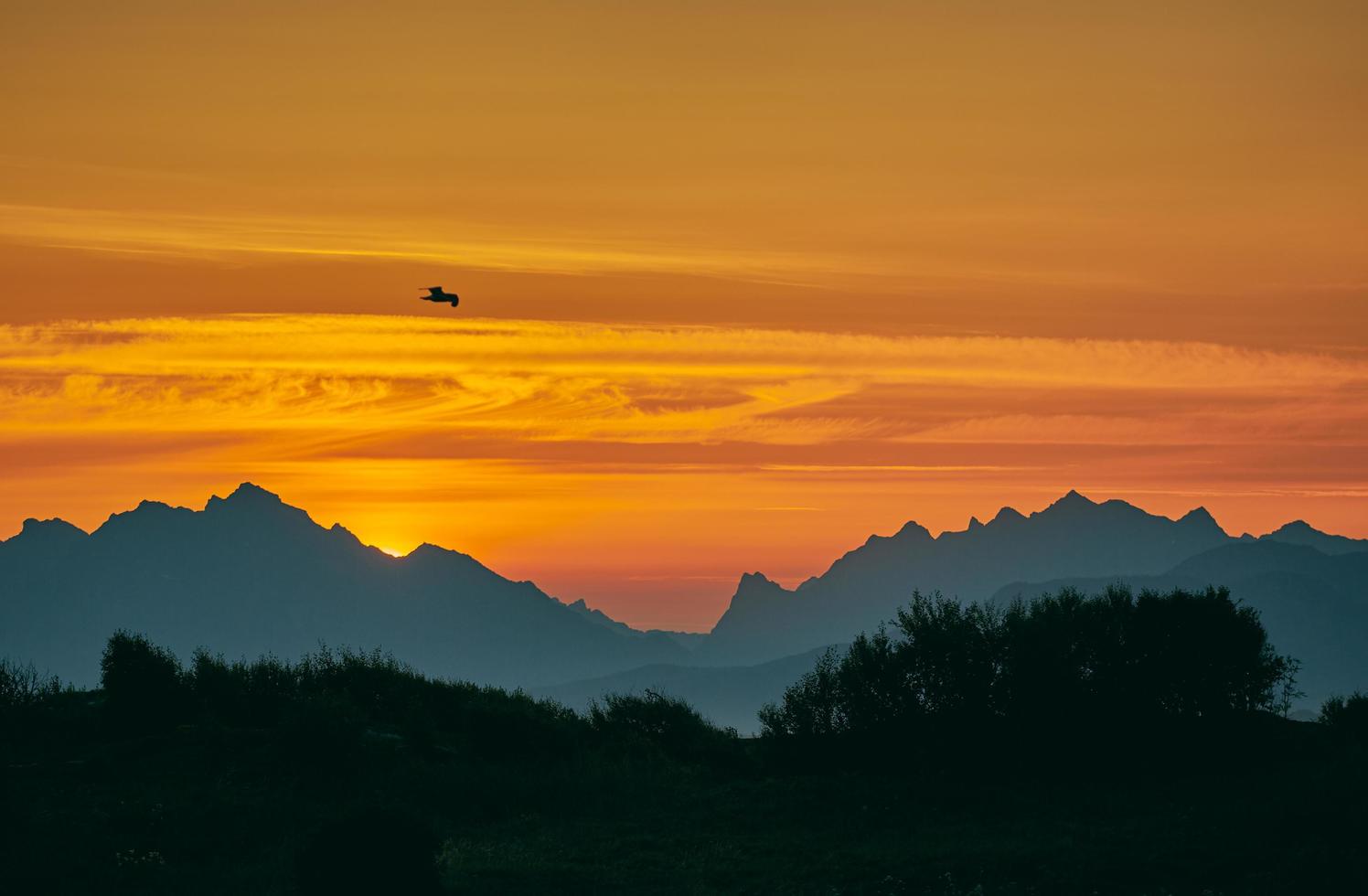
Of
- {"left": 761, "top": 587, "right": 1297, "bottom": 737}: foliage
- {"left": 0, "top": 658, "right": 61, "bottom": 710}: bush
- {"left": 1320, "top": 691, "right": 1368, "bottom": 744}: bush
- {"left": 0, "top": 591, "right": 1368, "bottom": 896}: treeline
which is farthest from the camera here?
{"left": 0, "top": 658, "right": 61, "bottom": 710}: bush

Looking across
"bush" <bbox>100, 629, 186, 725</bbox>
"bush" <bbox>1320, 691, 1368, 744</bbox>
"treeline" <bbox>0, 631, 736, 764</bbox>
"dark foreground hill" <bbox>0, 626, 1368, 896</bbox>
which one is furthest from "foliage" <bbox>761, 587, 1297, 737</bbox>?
"bush" <bbox>100, 629, 186, 725</bbox>

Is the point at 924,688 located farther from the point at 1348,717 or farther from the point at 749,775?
the point at 1348,717

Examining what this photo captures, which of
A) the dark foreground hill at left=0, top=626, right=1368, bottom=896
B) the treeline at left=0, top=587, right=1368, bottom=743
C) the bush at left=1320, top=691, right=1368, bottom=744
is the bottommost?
the dark foreground hill at left=0, top=626, right=1368, bottom=896

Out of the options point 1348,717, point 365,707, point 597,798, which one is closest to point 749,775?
point 597,798

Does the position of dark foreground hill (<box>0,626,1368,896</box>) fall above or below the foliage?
below

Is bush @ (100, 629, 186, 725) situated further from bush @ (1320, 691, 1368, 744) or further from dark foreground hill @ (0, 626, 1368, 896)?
bush @ (1320, 691, 1368, 744)

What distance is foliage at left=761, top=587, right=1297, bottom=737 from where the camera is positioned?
157ft

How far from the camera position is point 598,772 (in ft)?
156

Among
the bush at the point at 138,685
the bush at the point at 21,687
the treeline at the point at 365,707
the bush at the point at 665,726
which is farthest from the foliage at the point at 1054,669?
the bush at the point at 21,687

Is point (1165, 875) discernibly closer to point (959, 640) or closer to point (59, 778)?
point (959, 640)

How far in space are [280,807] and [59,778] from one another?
25.4ft

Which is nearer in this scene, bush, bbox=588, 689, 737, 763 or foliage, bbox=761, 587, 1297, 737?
foliage, bbox=761, 587, 1297, 737

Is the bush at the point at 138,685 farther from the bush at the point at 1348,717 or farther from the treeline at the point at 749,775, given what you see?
the bush at the point at 1348,717

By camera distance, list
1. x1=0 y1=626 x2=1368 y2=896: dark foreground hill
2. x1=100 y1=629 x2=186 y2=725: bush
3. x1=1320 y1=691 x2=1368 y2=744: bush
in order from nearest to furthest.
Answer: x1=0 y1=626 x2=1368 y2=896: dark foreground hill
x1=1320 y1=691 x2=1368 y2=744: bush
x1=100 y1=629 x2=186 y2=725: bush
